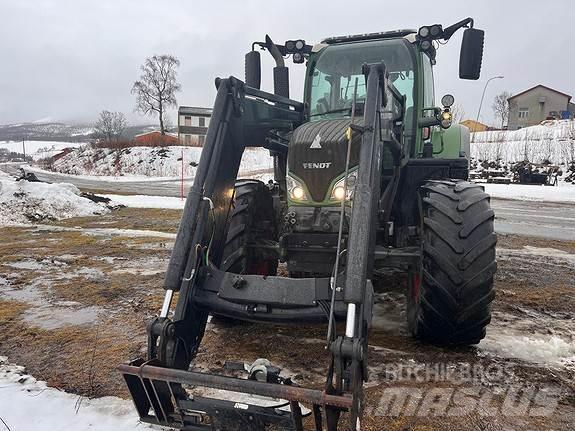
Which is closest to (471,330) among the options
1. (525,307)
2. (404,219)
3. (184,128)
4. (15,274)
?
(404,219)

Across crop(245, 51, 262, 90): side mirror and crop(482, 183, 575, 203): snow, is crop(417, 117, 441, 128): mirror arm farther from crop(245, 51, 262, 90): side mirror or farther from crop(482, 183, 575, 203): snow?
crop(482, 183, 575, 203): snow

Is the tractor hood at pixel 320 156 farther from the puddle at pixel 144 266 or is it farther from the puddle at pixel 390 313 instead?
the puddle at pixel 144 266

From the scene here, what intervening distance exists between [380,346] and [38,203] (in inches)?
412

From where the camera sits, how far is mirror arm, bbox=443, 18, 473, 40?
437cm

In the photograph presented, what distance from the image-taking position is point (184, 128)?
58.3m

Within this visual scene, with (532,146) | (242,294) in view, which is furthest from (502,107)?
(242,294)

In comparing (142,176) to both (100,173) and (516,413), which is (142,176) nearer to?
(100,173)

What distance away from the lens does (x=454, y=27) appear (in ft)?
14.5

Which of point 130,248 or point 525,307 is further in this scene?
point 130,248

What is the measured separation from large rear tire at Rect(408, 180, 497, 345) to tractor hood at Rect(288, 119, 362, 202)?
74 cm

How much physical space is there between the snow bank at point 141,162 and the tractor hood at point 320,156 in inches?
1299

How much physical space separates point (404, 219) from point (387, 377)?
155cm

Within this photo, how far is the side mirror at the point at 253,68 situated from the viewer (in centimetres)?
496

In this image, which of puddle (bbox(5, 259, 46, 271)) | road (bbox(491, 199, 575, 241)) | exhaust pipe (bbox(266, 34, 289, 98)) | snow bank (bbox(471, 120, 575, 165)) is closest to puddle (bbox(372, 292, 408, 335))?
exhaust pipe (bbox(266, 34, 289, 98))
